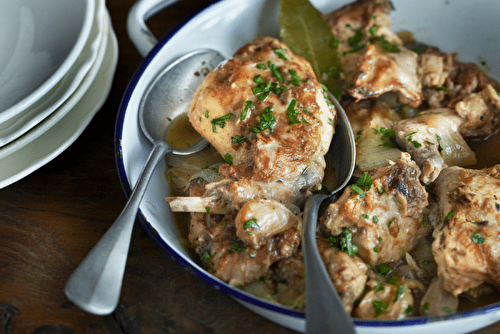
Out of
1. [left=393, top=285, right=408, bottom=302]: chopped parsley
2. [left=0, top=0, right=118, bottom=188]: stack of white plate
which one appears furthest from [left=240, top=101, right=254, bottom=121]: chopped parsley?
[left=393, top=285, right=408, bottom=302]: chopped parsley

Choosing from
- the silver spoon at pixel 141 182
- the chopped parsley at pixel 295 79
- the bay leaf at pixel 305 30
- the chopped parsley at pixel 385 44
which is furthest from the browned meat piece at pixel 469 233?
the silver spoon at pixel 141 182

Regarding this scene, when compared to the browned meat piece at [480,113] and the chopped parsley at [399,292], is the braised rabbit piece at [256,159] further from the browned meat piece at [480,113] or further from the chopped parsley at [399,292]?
the browned meat piece at [480,113]

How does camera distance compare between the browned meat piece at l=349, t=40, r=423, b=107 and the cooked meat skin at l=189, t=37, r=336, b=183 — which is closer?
the cooked meat skin at l=189, t=37, r=336, b=183

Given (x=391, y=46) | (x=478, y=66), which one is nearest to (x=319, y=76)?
(x=391, y=46)

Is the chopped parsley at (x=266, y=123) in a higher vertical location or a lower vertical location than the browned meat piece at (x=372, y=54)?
higher

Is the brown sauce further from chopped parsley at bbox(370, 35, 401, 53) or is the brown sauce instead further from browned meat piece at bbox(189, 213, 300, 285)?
browned meat piece at bbox(189, 213, 300, 285)

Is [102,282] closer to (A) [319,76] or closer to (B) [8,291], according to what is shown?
(B) [8,291]
